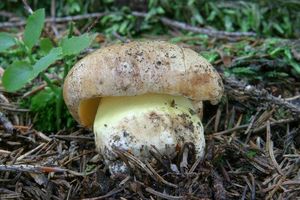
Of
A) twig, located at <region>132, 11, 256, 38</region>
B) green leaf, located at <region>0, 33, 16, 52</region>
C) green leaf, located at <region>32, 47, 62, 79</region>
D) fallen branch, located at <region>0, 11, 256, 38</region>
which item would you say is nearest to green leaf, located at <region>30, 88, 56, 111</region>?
green leaf, located at <region>0, 33, 16, 52</region>

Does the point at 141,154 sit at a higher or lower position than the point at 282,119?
higher

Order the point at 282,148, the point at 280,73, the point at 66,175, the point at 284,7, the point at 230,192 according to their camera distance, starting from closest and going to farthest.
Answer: the point at 230,192 → the point at 66,175 → the point at 282,148 → the point at 280,73 → the point at 284,7

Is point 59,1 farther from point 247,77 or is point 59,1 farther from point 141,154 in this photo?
point 141,154

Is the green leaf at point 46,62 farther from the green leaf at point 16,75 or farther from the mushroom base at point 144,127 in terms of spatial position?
the mushroom base at point 144,127

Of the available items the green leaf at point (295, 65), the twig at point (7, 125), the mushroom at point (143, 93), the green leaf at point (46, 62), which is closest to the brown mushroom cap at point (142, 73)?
the mushroom at point (143, 93)

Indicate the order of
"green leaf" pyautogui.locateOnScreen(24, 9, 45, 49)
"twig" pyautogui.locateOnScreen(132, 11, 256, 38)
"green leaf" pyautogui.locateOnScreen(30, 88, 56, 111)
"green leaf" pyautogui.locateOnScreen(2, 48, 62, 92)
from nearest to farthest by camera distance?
1. "green leaf" pyautogui.locateOnScreen(2, 48, 62, 92)
2. "green leaf" pyautogui.locateOnScreen(24, 9, 45, 49)
3. "green leaf" pyautogui.locateOnScreen(30, 88, 56, 111)
4. "twig" pyautogui.locateOnScreen(132, 11, 256, 38)

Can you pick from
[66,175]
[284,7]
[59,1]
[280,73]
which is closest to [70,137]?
[66,175]

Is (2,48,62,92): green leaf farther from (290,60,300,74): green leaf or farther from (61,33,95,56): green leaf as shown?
(290,60,300,74): green leaf
